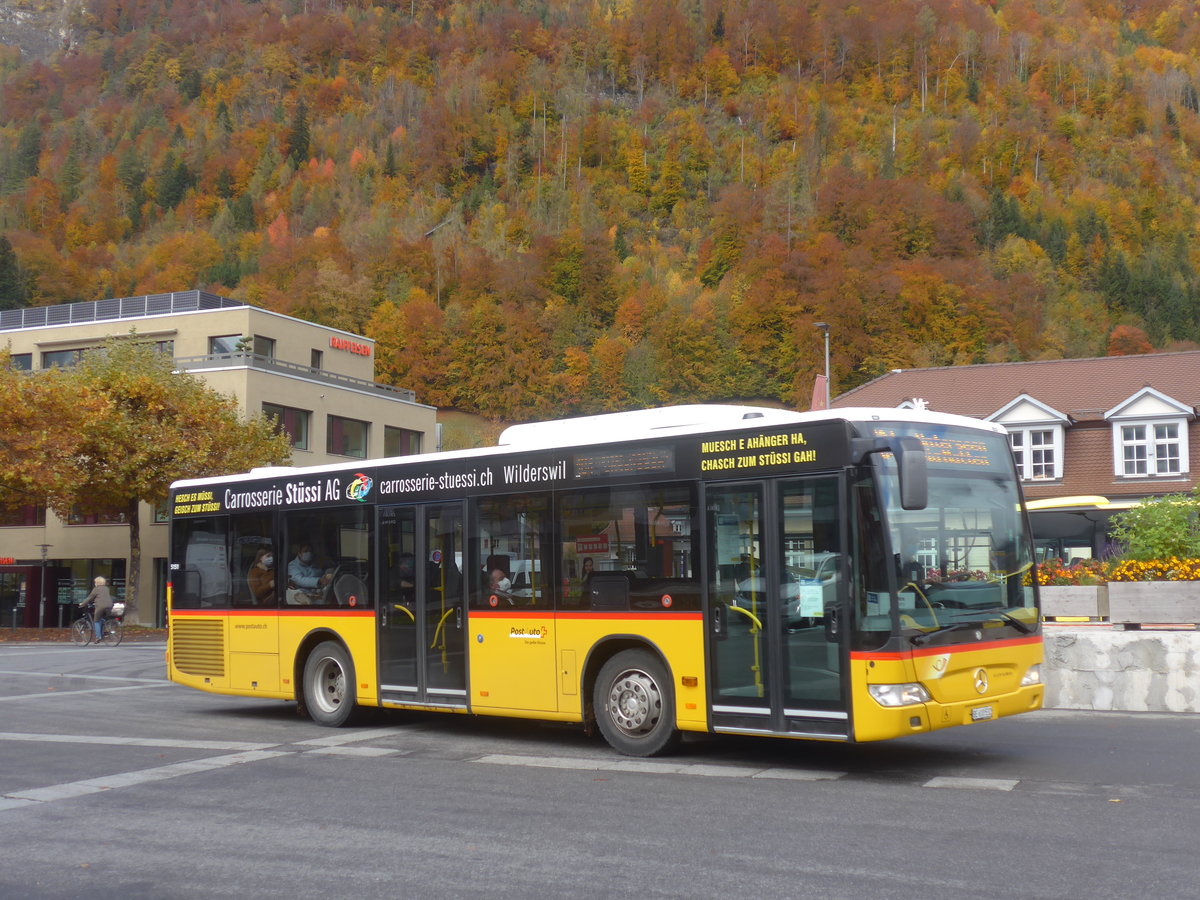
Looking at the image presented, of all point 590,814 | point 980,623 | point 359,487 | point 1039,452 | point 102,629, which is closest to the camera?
point 590,814

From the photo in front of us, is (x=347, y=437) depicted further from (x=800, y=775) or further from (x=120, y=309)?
(x=800, y=775)

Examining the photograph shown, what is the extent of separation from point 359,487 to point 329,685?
234 cm

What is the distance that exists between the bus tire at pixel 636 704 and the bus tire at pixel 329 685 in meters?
3.70

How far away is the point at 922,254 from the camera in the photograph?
117 m

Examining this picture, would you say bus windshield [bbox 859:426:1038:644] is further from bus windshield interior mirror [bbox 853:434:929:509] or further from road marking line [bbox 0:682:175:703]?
road marking line [bbox 0:682:175:703]

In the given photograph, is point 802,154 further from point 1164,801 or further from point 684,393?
point 1164,801

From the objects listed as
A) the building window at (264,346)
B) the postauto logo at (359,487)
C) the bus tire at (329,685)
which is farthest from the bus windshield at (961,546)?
the building window at (264,346)

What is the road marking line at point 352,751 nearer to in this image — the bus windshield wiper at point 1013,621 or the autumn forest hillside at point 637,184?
the bus windshield wiper at point 1013,621

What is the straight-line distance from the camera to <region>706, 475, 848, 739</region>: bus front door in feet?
31.6

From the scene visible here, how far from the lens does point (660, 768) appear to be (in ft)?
34.3

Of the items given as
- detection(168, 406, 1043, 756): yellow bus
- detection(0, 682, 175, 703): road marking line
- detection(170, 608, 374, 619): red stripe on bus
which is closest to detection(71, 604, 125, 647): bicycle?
detection(0, 682, 175, 703): road marking line

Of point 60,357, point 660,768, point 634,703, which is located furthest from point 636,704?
point 60,357

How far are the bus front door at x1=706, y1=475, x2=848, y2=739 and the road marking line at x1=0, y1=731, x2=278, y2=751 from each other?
500 centimetres

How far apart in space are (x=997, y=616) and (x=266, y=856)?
5.94 m
